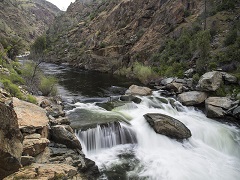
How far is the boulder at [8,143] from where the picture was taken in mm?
5797

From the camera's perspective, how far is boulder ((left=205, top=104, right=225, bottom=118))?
18895 millimetres

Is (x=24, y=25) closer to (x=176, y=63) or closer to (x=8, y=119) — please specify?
(x=176, y=63)

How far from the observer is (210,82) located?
893 inches

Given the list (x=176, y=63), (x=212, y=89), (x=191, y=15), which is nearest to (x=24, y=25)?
(x=191, y=15)

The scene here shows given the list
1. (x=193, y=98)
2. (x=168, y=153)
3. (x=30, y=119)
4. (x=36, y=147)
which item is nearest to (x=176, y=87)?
(x=193, y=98)

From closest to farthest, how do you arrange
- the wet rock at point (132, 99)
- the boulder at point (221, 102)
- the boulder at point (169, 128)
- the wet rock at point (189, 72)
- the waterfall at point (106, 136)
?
the waterfall at point (106, 136) < the boulder at point (169, 128) < the boulder at point (221, 102) < the wet rock at point (132, 99) < the wet rock at point (189, 72)

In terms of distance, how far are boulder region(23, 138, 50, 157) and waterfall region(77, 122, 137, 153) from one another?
4310mm

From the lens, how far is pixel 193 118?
750 inches

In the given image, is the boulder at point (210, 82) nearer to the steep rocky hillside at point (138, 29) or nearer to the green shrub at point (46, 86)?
the steep rocky hillside at point (138, 29)

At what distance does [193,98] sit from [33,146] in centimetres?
1726

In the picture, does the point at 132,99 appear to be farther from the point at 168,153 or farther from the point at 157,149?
the point at 168,153

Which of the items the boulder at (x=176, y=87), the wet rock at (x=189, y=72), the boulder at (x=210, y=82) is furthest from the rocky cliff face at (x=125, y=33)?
the boulder at (x=210, y=82)

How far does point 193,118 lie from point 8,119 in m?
16.4

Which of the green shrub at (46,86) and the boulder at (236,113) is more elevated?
the green shrub at (46,86)
